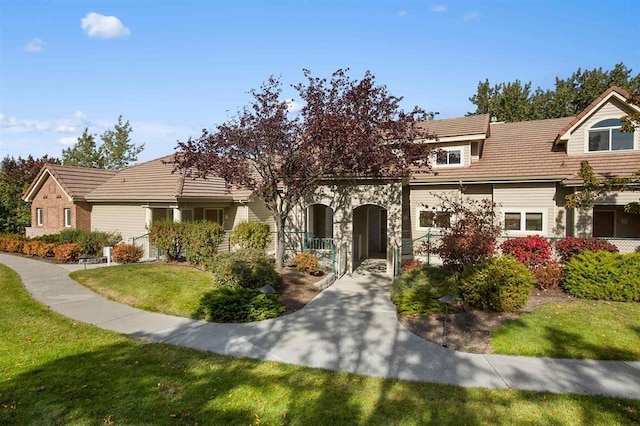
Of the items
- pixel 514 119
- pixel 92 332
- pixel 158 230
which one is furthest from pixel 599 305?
pixel 514 119

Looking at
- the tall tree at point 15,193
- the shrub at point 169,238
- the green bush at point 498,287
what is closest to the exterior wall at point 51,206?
the tall tree at point 15,193

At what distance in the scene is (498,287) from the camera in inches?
350

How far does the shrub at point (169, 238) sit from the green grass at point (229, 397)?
8.73 m

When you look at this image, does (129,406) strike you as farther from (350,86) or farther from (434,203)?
(434,203)

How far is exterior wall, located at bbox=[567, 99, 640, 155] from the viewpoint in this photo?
14.9 meters

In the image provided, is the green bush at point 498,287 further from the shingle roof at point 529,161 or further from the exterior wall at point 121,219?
the exterior wall at point 121,219

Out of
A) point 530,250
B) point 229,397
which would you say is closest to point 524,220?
point 530,250

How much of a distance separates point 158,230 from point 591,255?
52.0 feet

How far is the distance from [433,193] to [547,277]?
693 cm

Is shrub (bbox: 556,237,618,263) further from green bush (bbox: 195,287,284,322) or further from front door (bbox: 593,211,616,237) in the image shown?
green bush (bbox: 195,287,284,322)

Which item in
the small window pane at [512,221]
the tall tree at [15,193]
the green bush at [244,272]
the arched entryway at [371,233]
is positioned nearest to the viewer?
the green bush at [244,272]

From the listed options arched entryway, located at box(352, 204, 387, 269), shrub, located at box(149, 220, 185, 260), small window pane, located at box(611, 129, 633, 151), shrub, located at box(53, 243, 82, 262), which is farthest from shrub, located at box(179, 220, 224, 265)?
small window pane, located at box(611, 129, 633, 151)

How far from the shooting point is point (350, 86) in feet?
39.1

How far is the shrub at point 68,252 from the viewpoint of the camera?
1644 centimetres
